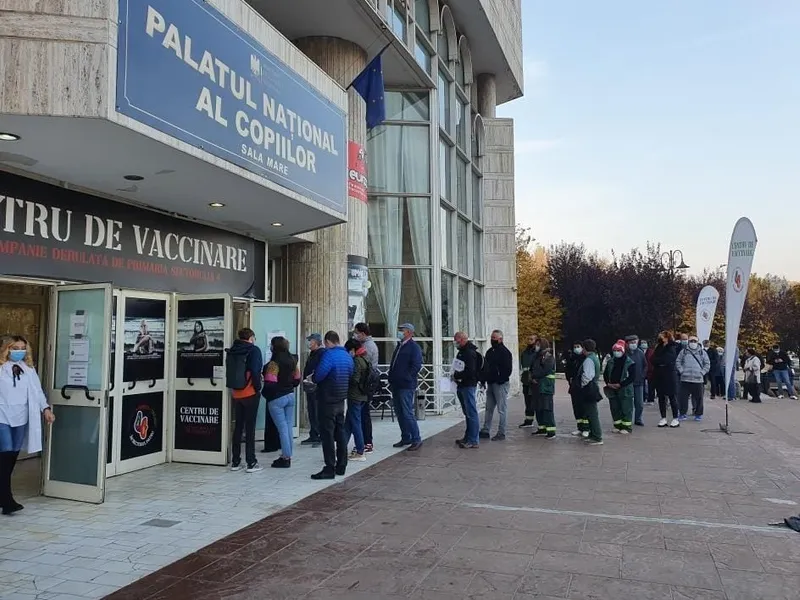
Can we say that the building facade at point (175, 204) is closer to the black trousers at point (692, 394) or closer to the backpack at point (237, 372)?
the backpack at point (237, 372)

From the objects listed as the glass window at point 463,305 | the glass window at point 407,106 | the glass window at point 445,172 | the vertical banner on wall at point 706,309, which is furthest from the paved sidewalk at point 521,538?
the vertical banner on wall at point 706,309

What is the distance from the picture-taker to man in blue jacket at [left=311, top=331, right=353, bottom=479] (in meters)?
7.13

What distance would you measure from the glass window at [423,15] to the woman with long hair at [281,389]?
10.5m

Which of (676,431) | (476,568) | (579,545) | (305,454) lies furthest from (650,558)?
(676,431)

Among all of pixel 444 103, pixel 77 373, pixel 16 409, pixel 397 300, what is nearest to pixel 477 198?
pixel 444 103

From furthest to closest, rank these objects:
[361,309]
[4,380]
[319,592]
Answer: [361,309]
[4,380]
[319,592]

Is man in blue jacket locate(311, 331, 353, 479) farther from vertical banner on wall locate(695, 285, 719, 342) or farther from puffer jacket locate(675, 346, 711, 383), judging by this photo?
vertical banner on wall locate(695, 285, 719, 342)

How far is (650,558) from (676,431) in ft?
24.3

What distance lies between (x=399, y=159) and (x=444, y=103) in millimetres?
2991

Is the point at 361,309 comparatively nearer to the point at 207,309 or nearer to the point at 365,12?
the point at 207,309

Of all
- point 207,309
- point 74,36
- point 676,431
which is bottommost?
point 676,431

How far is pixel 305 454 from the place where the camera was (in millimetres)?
8805

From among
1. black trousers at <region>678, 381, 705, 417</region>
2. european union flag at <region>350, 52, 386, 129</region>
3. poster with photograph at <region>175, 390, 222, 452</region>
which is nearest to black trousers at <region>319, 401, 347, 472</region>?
poster with photograph at <region>175, 390, 222, 452</region>

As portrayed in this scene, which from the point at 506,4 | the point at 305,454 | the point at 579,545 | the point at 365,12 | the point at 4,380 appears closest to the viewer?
the point at 579,545
